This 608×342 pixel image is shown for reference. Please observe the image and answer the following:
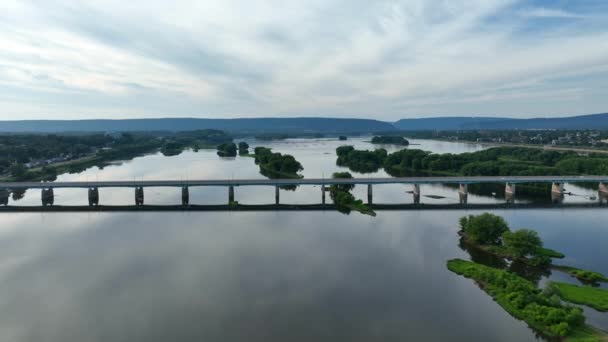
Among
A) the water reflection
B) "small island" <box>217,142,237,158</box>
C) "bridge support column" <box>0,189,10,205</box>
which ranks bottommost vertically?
the water reflection

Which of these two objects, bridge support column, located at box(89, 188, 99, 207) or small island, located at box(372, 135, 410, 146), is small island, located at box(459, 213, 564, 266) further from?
small island, located at box(372, 135, 410, 146)

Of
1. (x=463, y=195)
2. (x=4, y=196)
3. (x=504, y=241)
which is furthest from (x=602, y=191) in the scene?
(x=4, y=196)

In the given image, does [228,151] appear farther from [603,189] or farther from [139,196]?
[603,189]

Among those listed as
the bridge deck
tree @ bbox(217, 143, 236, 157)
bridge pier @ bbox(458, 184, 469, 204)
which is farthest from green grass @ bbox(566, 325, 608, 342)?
tree @ bbox(217, 143, 236, 157)

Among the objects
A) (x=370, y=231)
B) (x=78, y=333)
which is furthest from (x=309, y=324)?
(x=370, y=231)

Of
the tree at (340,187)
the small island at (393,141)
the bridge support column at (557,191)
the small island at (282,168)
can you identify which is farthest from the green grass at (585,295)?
the small island at (393,141)

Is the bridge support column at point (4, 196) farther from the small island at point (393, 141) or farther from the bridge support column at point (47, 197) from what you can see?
the small island at point (393, 141)
